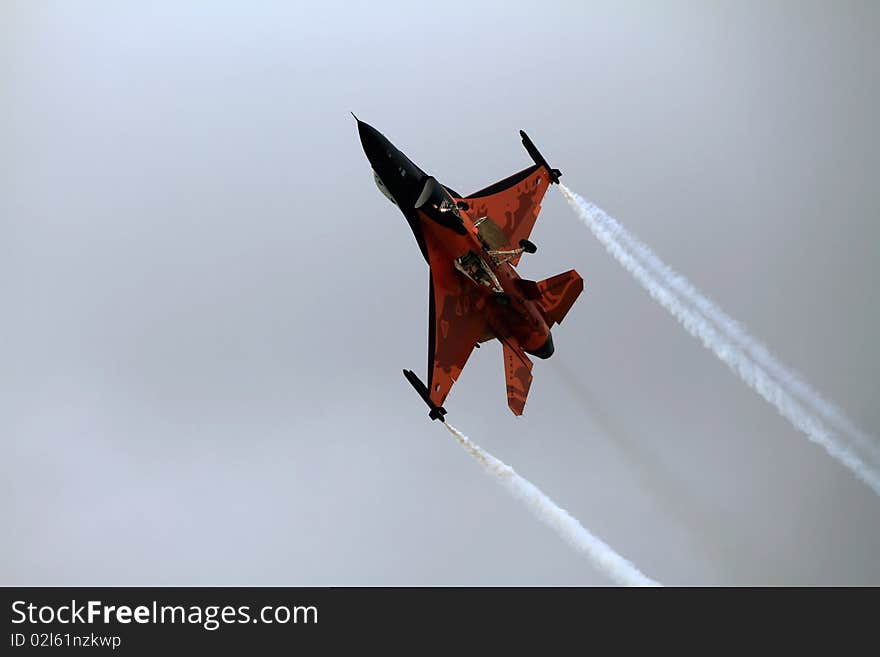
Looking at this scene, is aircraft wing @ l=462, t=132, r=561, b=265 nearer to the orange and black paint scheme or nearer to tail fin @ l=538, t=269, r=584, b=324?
the orange and black paint scheme

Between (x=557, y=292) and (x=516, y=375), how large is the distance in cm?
364

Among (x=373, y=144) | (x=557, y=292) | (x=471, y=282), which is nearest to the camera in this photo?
(x=373, y=144)

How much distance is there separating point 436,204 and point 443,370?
20.7 feet

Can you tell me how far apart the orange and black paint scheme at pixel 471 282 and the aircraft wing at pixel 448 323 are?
37 mm

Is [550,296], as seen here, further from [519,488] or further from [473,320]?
[519,488]

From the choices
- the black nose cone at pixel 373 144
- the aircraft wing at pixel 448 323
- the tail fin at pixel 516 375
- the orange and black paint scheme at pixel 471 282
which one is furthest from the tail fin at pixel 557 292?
the black nose cone at pixel 373 144

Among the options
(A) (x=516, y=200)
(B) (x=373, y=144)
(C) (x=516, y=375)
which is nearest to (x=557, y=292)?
(C) (x=516, y=375)

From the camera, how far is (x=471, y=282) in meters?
41.3

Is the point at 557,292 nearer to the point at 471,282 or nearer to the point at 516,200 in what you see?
the point at 471,282

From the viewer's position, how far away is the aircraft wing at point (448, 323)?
41.0 meters

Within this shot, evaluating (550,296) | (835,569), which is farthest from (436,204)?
(835,569)

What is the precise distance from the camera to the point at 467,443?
134 feet
